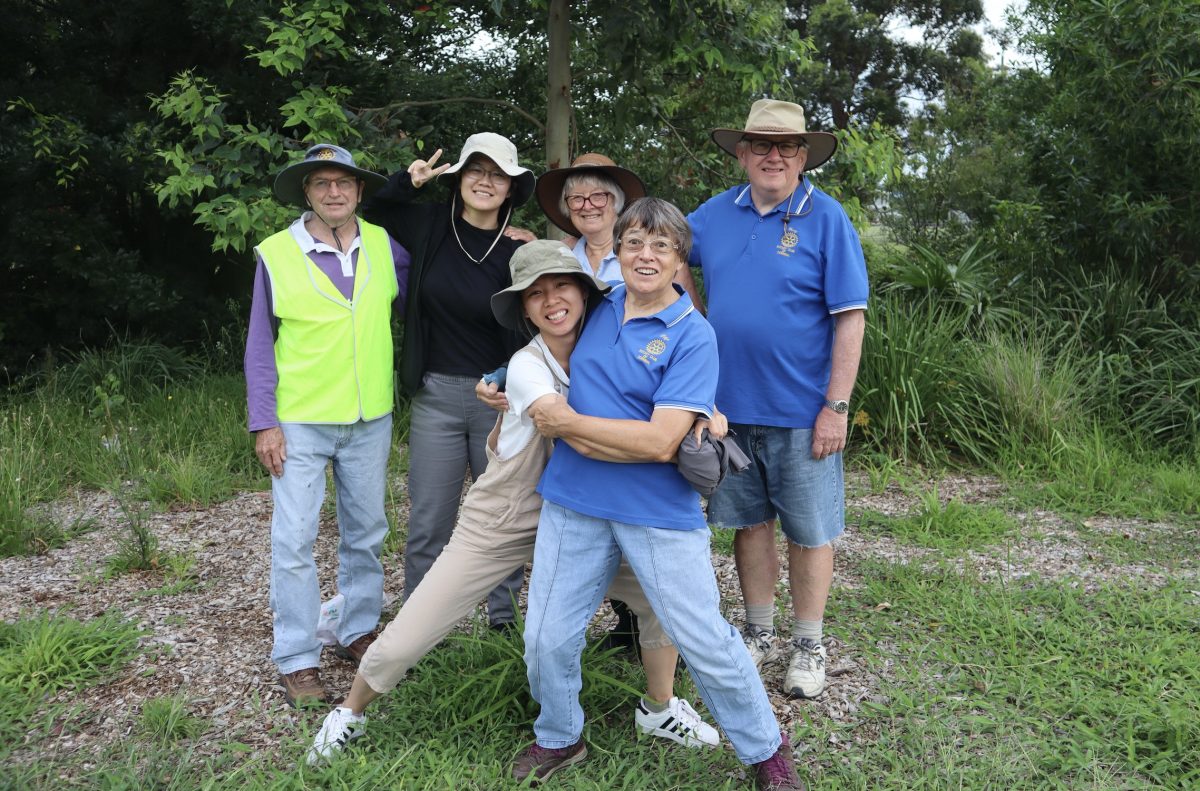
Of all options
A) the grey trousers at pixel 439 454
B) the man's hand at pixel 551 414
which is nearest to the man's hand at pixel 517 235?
the grey trousers at pixel 439 454

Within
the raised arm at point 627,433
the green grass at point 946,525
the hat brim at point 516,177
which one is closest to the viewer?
the raised arm at point 627,433

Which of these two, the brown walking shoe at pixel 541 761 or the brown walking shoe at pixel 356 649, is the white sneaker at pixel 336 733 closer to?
the brown walking shoe at pixel 541 761

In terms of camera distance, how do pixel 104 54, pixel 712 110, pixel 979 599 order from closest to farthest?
pixel 979 599, pixel 712 110, pixel 104 54

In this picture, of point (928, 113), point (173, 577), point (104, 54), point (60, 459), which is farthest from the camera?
point (928, 113)

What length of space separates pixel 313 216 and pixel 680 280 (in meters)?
Answer: 1.32

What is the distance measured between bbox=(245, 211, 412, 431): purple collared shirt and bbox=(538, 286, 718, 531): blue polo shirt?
112 cm

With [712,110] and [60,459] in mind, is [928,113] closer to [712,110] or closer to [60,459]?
[712,110]

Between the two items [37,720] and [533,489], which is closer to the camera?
[533,489]

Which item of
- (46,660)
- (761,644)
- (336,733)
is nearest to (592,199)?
(761,644)

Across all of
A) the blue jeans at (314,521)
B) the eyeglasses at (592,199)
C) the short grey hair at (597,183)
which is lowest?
the blue jeans at (314,521)

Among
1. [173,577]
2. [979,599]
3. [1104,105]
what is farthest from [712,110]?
[173,577]

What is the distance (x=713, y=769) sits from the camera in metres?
3.17

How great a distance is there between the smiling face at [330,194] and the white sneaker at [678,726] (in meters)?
1.96

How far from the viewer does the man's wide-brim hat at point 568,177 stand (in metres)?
3.51
